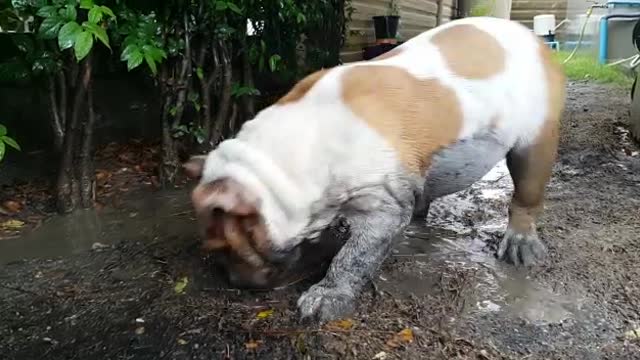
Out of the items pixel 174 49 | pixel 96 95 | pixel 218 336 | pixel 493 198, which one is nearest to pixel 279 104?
pixel 218 336

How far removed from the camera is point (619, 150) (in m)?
4.72

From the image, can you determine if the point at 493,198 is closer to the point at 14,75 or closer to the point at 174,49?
the point at 174,49

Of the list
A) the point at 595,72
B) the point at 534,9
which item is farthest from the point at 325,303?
the point at 534,9

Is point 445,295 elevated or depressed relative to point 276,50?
depressed

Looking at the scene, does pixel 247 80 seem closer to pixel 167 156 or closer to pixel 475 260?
pixel 167 156

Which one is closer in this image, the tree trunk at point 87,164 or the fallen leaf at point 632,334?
the fallen leaf at point 632,334

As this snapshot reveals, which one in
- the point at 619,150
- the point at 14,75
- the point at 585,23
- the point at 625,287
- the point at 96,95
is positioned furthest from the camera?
the point at 585,23

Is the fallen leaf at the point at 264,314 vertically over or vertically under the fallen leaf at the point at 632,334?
over

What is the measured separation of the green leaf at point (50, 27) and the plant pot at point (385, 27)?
243 inches

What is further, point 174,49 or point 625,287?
point 174,49

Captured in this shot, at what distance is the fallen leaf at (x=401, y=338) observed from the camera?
2.06m

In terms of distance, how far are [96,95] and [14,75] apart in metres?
1.09

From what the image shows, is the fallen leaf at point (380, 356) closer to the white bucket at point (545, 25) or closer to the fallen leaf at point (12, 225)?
the fallen leaf at point (12, 225)

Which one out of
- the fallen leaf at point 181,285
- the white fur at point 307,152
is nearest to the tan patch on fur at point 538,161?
the white fur at point 307,152
